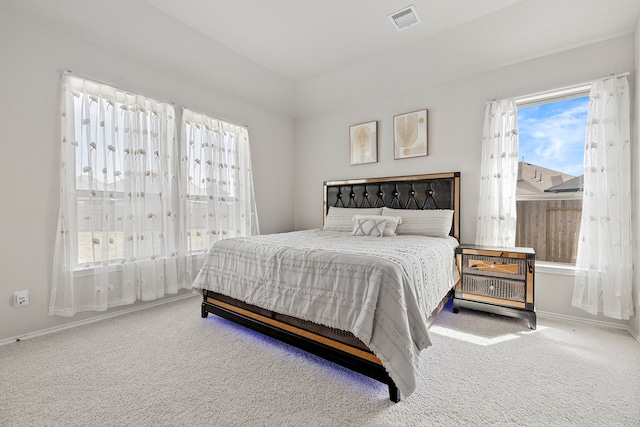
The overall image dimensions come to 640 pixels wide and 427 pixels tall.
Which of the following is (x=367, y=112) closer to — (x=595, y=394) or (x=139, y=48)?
(x=139, y=48)

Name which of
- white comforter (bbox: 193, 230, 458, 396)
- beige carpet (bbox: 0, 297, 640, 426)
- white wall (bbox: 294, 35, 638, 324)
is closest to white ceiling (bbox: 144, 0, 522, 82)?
white wall (bbox: 294, 35, 638, 324)

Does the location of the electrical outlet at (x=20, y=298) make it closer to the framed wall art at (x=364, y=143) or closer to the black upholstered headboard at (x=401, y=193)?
the black upholstered headboard at (x=401, y=193)

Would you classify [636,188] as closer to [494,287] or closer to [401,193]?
[494,287]

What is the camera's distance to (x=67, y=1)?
85.6 inches

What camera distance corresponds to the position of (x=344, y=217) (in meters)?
3.63

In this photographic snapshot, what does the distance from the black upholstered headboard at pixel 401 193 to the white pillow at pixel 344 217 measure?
0.19 meters

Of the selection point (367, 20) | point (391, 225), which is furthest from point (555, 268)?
point (367, 20)

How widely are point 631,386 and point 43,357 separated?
3.73 metres

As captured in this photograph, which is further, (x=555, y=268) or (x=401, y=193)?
(x=401, y=193)

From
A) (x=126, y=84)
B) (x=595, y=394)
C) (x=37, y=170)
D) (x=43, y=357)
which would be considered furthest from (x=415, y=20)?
(x=43, y=357)

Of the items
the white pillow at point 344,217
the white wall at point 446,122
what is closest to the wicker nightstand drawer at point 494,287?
the white wall at point 446,122

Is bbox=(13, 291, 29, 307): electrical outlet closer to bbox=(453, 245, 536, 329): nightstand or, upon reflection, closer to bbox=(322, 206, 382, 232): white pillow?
bbox=(322, 206, 382, 232): white pillow

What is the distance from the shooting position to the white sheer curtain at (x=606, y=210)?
2326mm

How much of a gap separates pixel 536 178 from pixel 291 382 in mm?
3028
